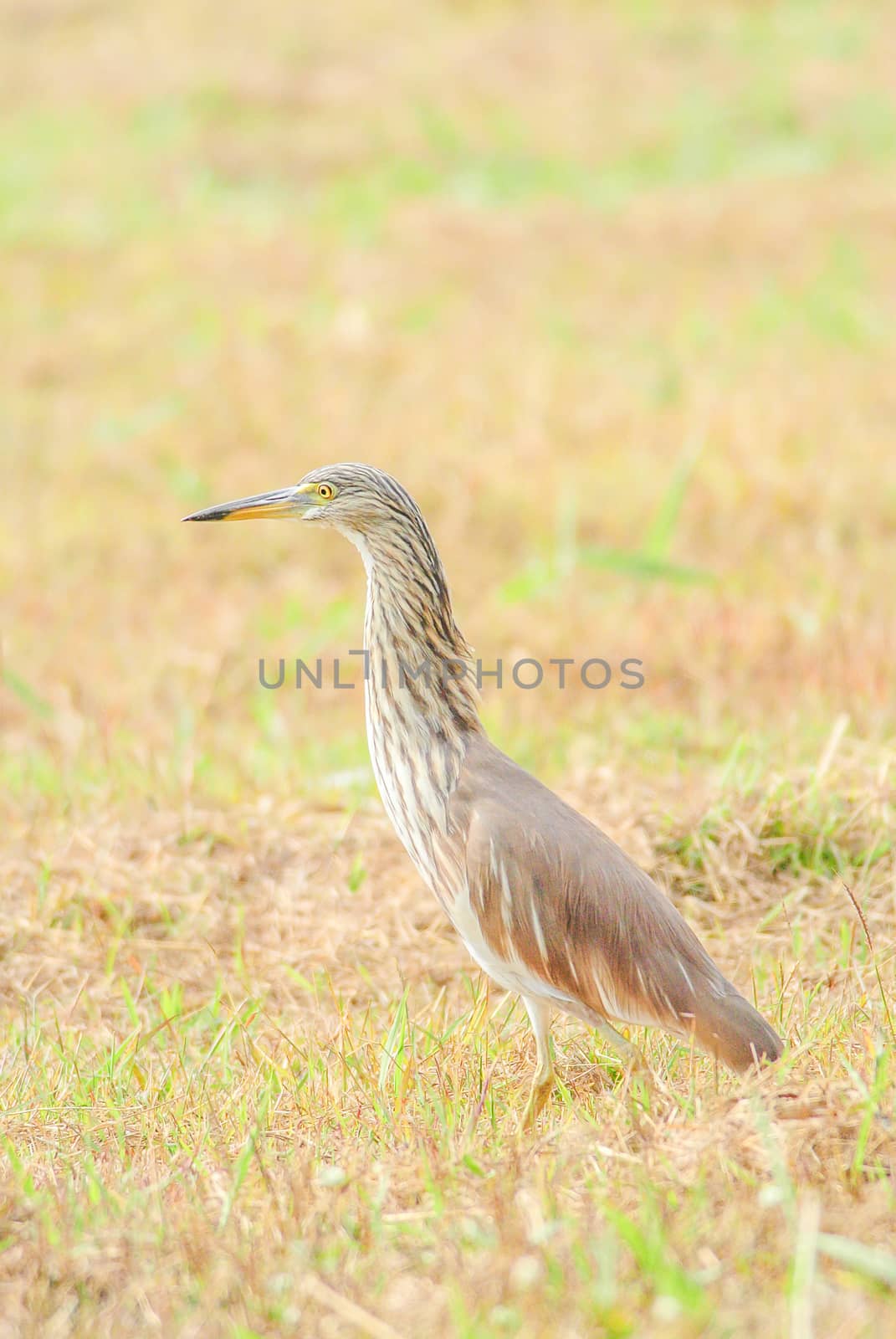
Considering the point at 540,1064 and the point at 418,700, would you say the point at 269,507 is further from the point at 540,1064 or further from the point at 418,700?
the point at 540,1064

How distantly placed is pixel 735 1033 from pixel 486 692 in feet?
10.9

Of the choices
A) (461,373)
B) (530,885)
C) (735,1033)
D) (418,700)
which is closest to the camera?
(735,1033)

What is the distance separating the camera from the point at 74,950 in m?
4.13

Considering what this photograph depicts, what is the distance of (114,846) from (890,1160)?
8.80 ft

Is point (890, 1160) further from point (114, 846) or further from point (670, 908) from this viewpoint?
point (114, 846)

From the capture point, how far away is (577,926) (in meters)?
3.04

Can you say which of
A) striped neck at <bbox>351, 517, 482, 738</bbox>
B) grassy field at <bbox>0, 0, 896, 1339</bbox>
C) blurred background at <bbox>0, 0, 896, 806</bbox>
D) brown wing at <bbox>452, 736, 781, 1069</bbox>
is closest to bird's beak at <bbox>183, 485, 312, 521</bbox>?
striped neck at <bbox>351, 517, 482, 738</bbox>

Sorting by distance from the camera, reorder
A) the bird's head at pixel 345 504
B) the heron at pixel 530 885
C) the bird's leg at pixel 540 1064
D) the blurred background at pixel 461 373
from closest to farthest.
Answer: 1. the bird's leg at pixel 540 1064
2. the heron at pixel 530 885
3. the bird's head at pixel 345 504
4. the blurred background at pixel 461 373

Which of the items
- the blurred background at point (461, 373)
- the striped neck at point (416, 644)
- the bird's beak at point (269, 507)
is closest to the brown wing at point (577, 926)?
the striped neck at point (416, 644)

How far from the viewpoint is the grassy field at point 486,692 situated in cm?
241

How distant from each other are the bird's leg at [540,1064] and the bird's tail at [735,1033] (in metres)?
0.29

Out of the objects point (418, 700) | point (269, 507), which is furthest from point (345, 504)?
point (418, 700)

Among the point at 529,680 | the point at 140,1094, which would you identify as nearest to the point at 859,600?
the point at 529,680

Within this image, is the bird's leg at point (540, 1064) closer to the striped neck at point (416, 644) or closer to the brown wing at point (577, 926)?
the brown wing at point (577, 926)
